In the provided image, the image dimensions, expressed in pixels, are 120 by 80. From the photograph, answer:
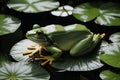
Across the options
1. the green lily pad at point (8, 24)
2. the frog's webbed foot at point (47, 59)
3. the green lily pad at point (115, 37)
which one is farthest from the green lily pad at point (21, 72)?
the green lily pad at point (115, 37)

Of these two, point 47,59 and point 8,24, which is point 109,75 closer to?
point 47,59

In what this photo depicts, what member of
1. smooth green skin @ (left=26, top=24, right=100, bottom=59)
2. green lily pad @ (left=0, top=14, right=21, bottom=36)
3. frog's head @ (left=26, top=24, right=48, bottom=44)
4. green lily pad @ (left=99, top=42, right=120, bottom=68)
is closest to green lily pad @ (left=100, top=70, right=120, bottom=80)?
green lily pad @ (left=99, top=42, right=120, bottom=68)

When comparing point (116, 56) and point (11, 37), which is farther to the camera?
point (11, 37)

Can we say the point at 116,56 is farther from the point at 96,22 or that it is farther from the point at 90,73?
the point at 96,22

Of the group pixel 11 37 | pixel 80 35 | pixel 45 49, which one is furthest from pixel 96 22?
pixel 11 37

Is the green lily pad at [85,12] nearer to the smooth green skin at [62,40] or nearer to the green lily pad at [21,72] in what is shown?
the smooth green skin at [62,40]

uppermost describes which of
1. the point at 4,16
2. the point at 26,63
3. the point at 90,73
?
the point at 4,16
